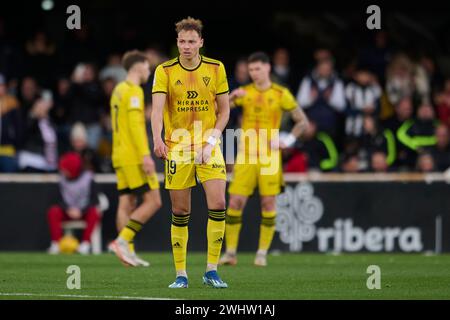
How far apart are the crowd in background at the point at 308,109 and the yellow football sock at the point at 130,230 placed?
15.7ft

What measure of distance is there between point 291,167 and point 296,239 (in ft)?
3.91

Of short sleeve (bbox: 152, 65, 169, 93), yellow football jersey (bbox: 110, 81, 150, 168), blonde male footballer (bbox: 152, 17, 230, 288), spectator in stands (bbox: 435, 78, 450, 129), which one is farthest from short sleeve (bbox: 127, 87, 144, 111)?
spectator in stands (bbox: 435, 78, 450, 129)

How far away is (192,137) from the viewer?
12.2 metres

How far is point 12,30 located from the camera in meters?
24.3

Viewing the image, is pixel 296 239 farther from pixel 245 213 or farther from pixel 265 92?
pixel 265 92

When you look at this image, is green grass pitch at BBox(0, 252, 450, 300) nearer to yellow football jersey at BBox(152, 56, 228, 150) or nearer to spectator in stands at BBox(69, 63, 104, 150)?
yellow football jersey at BBox(152, 56, 228, 150)

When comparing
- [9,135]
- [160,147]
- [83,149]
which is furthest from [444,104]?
[160,147]

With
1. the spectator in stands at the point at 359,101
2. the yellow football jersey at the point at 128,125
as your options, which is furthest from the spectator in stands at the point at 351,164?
the yellow football jersey at the point at 128,125

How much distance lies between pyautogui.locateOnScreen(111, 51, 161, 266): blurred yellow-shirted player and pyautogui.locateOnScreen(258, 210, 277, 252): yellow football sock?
1.48 m

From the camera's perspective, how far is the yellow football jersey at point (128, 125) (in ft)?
52.0

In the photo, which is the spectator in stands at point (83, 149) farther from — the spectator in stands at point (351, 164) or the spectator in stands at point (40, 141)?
the spectator in stands at point (351, 164)

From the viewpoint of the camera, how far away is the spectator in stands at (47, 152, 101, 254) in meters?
19.9

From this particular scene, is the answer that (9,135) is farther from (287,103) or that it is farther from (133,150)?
(287,103)

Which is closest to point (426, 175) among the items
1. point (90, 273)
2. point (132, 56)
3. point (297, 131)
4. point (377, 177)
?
point (377, 177)
